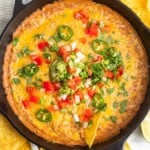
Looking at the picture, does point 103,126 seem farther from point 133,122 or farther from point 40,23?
point 40,23

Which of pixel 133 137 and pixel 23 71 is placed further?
pixel 133 137

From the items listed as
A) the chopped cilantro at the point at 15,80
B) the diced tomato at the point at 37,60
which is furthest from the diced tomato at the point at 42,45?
the chopped cilantro at the point at 15,80

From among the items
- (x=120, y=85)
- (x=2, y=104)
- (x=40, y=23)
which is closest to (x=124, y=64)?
(x=120, y=85)

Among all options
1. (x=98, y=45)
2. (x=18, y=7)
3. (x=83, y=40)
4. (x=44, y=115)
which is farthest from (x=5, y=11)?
(x=44, y=115)

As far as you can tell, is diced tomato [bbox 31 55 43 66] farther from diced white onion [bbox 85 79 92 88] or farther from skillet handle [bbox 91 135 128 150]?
skillet handle [bbox 91 135 128 150]

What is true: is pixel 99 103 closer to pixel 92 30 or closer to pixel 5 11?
pixel 92 30

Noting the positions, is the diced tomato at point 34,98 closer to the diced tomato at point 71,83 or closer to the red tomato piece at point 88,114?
the diced tomato at point 71,83

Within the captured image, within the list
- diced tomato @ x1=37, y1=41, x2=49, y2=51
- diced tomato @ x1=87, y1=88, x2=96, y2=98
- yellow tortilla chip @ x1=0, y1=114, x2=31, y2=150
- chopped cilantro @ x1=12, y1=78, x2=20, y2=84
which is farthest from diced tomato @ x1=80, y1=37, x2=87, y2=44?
yellow tortilla chip @ x1=0, y1=114, x2=31, y2=150
